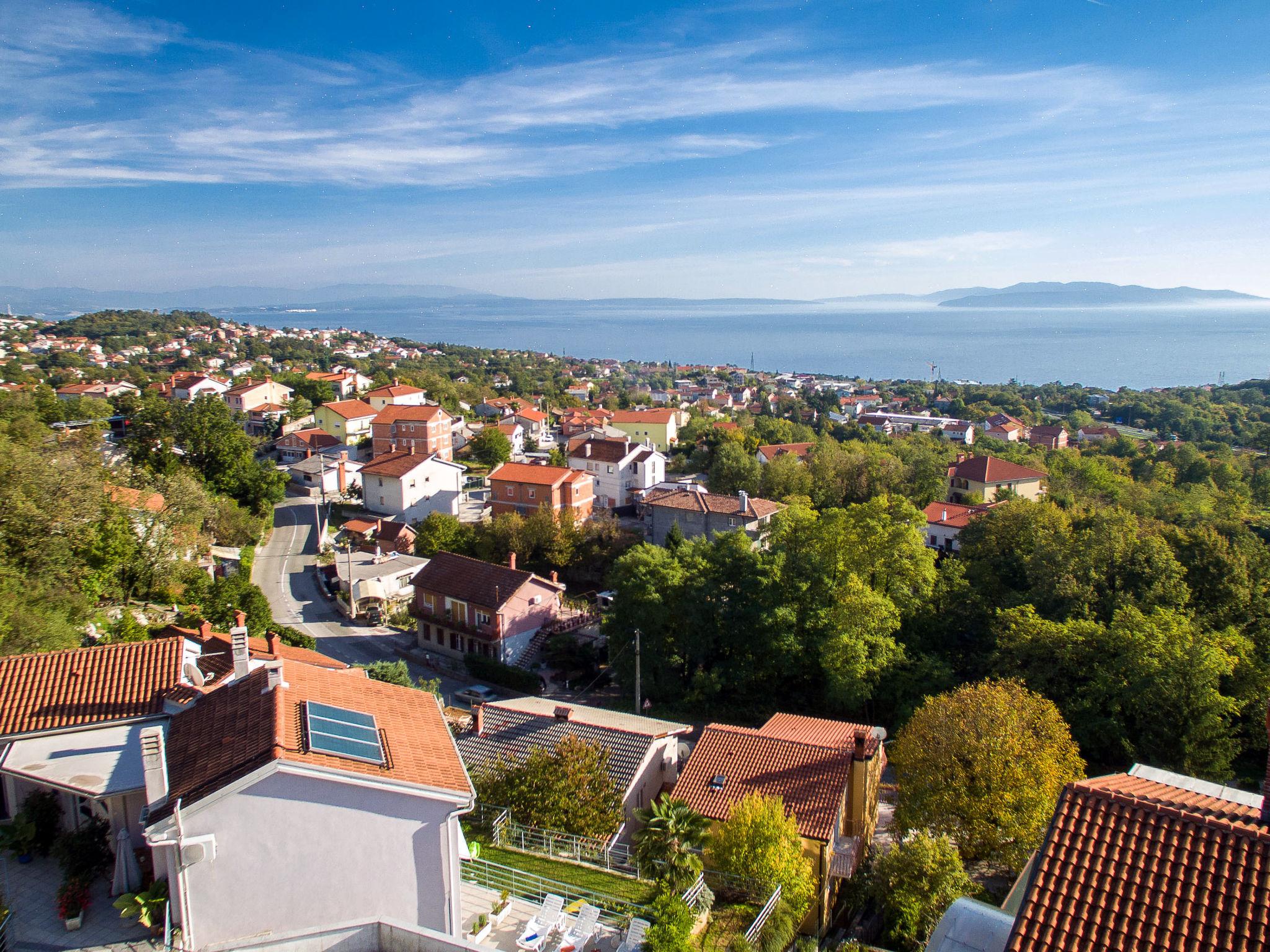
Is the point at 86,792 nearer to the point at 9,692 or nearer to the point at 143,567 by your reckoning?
the point at 9,692

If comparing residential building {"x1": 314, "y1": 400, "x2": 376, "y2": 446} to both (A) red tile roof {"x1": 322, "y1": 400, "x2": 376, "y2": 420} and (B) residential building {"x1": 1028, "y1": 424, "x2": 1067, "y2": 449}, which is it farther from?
(B) residential building {"x1": 1028, "y1": 424, "x2": 1067, "y2": 449}

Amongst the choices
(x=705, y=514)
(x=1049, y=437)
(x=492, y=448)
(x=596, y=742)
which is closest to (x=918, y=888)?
(x=596, y=742)

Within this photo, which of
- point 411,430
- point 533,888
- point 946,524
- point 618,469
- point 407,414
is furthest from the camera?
point 407,414

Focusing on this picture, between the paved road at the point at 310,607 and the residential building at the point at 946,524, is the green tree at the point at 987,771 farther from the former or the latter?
the residential building at the point at 946,524

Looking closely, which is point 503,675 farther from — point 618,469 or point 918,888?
point 618,469

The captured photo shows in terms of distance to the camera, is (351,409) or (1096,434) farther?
(1096,434)

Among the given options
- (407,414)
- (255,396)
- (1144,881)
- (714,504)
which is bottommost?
(714,504)

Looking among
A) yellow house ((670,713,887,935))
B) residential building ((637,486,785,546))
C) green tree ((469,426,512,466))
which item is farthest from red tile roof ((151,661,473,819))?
green tree ((469,426,512,466))
